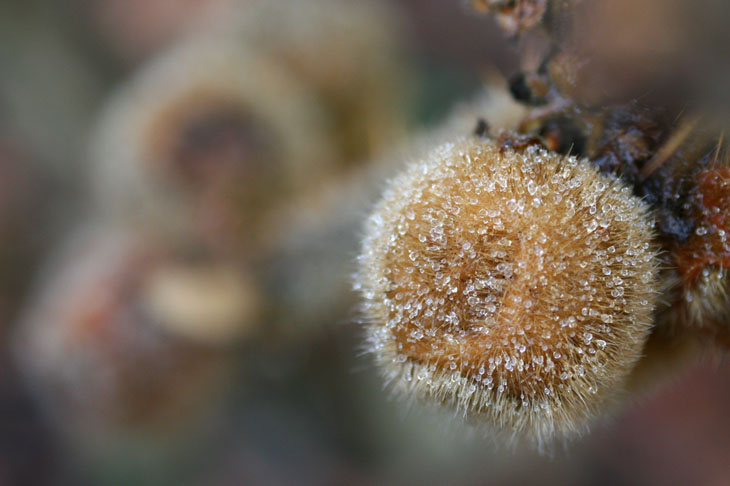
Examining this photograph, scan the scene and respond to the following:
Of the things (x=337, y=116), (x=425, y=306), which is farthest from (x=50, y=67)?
(x=425, y=306)

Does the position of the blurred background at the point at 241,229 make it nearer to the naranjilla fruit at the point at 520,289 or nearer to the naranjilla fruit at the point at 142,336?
the naranjilla fruit at the point at 142,336

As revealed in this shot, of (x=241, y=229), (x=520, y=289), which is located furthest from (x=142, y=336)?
(x=520, y=289)

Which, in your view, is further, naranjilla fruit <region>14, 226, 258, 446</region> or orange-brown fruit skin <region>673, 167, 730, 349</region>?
naranjilla fruit <region>14, 226, 258, 446</region>

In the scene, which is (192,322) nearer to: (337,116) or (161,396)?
(161,396)

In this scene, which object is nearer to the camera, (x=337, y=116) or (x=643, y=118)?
(x=643, y=118)

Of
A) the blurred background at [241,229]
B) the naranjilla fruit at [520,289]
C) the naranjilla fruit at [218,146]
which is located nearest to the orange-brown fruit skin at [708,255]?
the naranjilla fruit at [520,289]

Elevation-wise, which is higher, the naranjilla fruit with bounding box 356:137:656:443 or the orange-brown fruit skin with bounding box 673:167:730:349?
the orange-brown fruit skin with bounding box 673:167:730:349

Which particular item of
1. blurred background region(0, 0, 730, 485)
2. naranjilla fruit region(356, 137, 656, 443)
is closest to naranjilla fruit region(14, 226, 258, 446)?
blurred background region(0, 0, 730, 485)

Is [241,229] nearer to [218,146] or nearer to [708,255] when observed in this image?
[218,146]

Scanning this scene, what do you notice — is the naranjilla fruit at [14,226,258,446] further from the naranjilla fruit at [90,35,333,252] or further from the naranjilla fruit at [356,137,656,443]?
the naranjilla fruit at [356,137,656,443]
